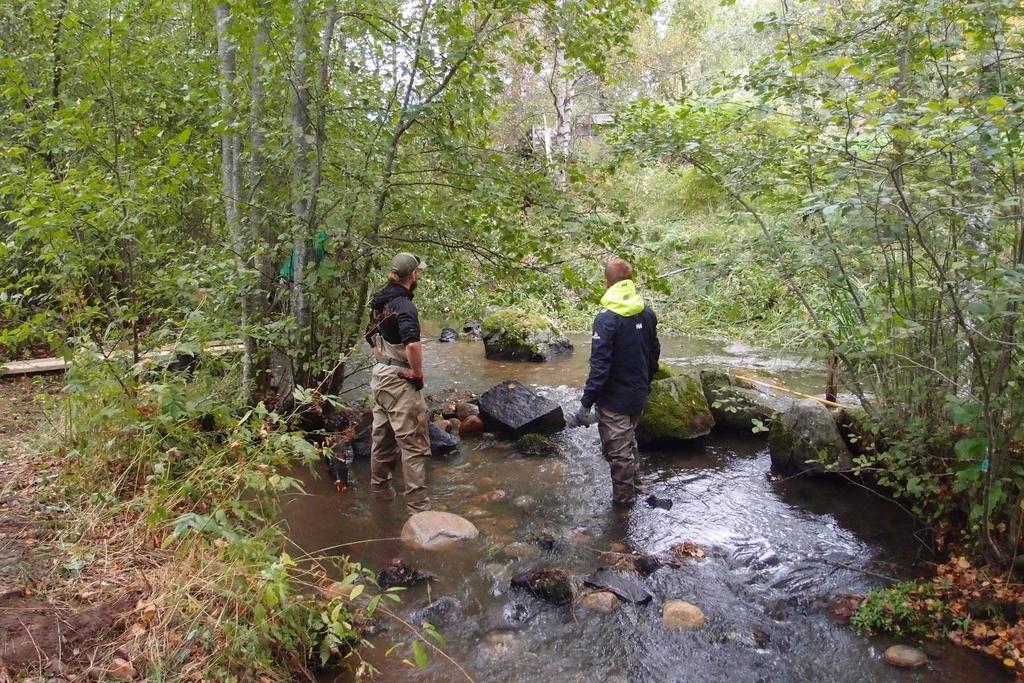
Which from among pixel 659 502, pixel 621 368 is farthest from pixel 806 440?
pixel 621 368

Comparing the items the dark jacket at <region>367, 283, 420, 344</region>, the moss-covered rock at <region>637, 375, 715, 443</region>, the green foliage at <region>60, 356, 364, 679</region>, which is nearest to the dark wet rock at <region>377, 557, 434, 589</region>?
the green foliage at <region>60, 356, 364, 679</region>

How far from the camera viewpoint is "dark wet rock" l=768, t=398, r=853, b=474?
21.5 feet

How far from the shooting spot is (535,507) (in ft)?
20.5

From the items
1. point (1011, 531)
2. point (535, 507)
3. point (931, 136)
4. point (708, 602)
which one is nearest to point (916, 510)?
point (1011, 531)

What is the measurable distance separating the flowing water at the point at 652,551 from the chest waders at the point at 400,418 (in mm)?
246

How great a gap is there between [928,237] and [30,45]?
11081 millimetres

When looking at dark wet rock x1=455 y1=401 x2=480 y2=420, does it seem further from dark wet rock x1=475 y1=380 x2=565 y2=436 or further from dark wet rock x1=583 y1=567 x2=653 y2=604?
dark wet rock x1=583 y1=567 x2=653 y2=604

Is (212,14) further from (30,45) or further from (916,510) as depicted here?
(916,510)

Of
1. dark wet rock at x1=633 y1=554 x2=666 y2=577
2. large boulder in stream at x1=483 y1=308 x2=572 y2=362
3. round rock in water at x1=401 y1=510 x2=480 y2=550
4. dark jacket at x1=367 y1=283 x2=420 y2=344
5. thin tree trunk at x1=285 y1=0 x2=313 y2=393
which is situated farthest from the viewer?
large boulder in stream at x1=483 y1=308 x2=572 y2=362

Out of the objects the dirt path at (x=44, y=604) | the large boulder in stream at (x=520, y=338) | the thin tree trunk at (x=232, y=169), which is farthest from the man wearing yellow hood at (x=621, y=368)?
the large boulder in stream at (x=520, y=338)

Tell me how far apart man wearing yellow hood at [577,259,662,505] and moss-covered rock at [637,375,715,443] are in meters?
1.59

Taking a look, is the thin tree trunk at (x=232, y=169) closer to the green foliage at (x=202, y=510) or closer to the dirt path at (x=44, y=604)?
the green foliage at (x=202, y=510)

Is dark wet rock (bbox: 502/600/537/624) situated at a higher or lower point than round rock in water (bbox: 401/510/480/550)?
lower

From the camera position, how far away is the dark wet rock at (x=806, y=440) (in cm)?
656
